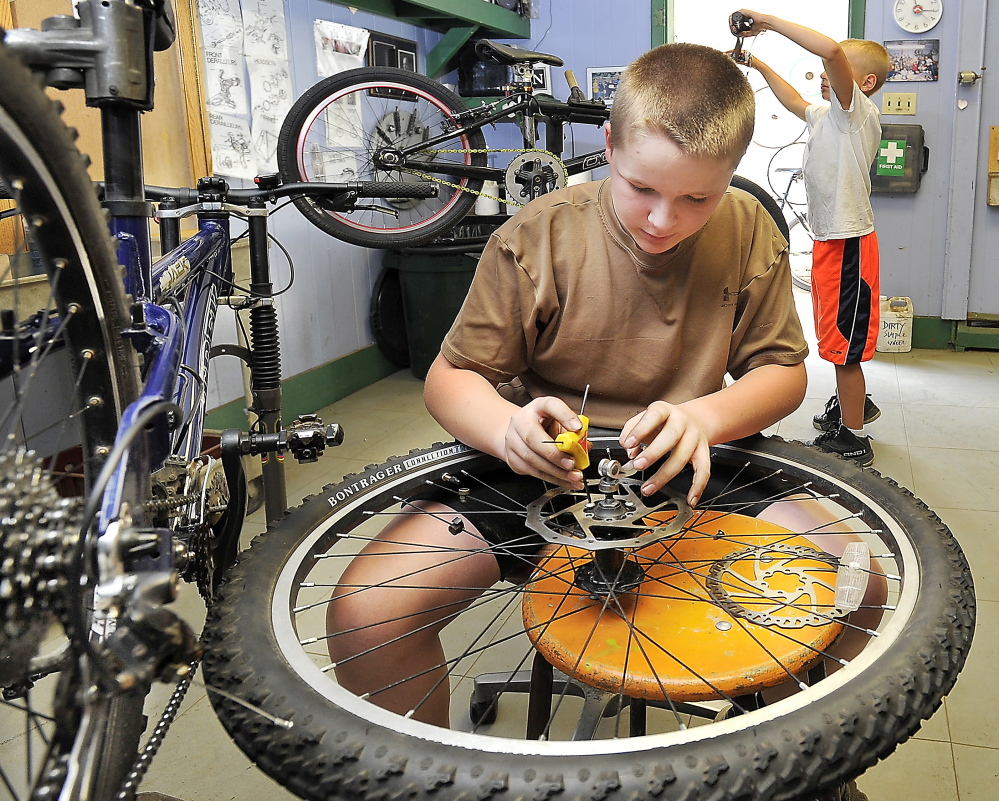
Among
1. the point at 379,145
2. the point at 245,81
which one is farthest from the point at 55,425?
the point at 379,145

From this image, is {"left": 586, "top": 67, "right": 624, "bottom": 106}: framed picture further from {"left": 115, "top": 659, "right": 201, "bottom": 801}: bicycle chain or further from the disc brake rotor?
{"left": 115, "top": 659, "right": 201, "bottom": 801}: bicycle chain

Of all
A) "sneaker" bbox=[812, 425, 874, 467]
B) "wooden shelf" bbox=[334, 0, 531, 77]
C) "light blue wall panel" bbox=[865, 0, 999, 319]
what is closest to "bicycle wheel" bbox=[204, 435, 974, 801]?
"sneaker" bbox=[812, 425, 874, 467]

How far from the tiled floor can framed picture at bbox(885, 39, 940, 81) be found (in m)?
1.26

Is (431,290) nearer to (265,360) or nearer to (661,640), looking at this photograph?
(265,360)

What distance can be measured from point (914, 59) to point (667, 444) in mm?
3709

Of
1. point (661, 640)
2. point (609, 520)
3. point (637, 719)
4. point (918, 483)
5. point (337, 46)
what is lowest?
point (918, 483)

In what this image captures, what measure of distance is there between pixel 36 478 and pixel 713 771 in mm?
510

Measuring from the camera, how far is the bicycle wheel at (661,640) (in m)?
0.54

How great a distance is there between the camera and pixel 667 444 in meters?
0.85

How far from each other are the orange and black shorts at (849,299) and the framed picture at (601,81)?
1909 millimetres

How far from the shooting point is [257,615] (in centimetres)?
73

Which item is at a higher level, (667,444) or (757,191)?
(757,191)

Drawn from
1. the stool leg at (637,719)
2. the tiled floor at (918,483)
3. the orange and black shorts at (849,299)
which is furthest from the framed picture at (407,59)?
the stool leg at (637,719)

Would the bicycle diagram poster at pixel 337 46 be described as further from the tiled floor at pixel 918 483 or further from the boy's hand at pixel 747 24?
the boy's hand at pixel 747 24
